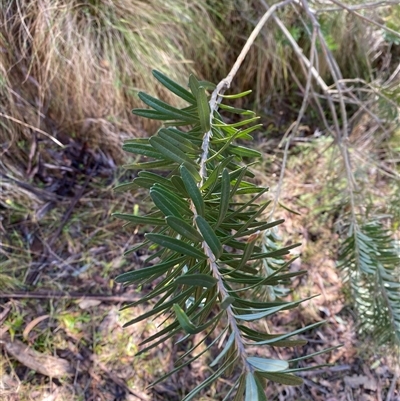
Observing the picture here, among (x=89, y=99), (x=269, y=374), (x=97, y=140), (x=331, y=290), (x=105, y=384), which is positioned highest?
(x=269, y=374)

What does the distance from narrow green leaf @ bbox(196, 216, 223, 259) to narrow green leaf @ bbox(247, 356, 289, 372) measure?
0.09 m

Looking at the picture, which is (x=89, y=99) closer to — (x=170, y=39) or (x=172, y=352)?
(x=170, y=39)

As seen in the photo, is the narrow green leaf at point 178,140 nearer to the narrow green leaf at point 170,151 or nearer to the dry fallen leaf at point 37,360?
the narrow green leaf at point 170,151

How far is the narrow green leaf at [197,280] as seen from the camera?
0.29m

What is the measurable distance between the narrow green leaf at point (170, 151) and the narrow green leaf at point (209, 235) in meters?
0.10

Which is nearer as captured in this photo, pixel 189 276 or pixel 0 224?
pixel 189 276

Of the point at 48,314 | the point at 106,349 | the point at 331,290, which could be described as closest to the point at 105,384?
the point at 106,349

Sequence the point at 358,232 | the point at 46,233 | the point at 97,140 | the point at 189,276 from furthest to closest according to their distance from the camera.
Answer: the point at 97,140
the point at 46,233
the point at 358,232
the point at 189,276

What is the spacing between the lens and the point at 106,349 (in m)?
0.94

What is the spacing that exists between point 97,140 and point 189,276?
3.16ft

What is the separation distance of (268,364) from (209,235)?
11cm

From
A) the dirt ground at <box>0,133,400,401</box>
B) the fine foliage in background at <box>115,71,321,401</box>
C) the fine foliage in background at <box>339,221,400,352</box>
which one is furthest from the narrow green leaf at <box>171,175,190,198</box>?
the dirt ground at <box>0,133,400,401</box>

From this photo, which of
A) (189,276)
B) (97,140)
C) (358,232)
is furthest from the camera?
(97,140)

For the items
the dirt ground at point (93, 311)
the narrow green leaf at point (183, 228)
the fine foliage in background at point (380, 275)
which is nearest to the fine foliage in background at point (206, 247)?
the narrow green leaf at point (183, 228)
